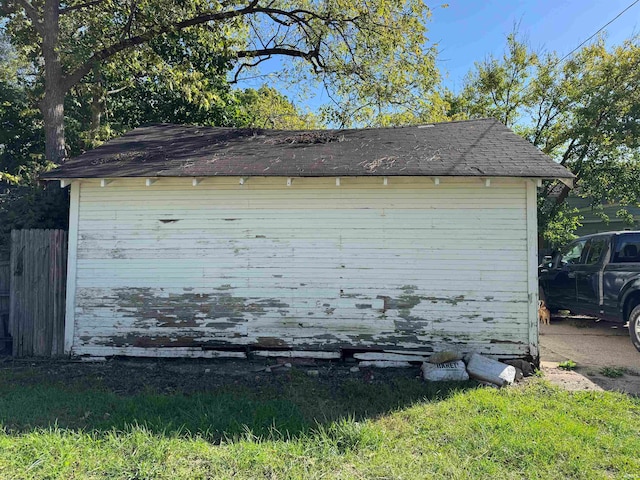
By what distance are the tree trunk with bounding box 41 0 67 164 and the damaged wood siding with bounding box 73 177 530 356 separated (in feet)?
11.5

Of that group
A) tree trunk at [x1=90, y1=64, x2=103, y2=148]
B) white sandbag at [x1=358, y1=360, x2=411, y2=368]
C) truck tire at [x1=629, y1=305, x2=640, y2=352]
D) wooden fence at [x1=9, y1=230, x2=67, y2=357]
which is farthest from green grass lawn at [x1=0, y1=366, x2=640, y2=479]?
tree trunk at [x1=90, y1=64, x2=103, y2=148]

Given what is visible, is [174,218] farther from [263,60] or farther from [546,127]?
[546,127]

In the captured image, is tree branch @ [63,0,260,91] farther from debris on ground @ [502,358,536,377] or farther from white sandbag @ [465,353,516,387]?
debris on ground @ [502,358,536,377]

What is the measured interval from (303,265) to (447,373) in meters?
2.51

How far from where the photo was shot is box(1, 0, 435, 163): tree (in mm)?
9148

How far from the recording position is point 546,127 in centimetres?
1482

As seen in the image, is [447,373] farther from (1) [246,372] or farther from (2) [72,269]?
(2) [72,269]

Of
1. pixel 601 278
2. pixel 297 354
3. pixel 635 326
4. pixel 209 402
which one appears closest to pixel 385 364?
pixel 297 354

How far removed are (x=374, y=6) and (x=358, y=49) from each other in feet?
4.63

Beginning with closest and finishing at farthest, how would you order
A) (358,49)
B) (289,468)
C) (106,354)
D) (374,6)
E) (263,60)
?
(289,468) → (106,354) → (374,6) → (358,49) → (263,60)

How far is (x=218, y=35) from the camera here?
11594mm

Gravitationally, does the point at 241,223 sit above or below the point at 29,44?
below

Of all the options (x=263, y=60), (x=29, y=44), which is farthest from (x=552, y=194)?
(x=29, y=44)

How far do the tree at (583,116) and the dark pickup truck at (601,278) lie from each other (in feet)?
15.5
